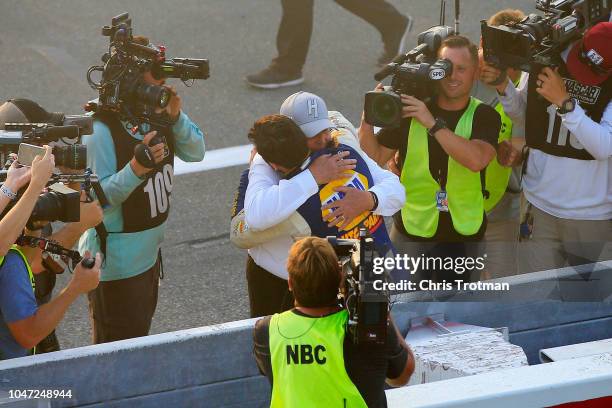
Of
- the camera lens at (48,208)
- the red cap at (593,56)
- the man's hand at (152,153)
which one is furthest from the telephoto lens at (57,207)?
the red cap at (593,56)

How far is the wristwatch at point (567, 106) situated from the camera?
5.78 m

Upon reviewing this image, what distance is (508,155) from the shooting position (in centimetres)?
621

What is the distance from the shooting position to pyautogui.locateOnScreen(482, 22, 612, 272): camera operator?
5785mm

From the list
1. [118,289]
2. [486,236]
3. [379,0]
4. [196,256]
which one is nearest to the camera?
[118,289]

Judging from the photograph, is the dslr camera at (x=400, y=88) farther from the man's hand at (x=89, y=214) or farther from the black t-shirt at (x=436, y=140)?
the man's hand at (x=89, y=214)

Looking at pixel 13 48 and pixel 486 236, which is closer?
pixel 486 236

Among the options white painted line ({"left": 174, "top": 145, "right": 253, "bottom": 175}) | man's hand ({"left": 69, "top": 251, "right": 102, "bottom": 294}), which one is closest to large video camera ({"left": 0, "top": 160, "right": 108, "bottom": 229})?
man's hand ({"left": 69, "top": 251, "right": 102, "bottom": 294})

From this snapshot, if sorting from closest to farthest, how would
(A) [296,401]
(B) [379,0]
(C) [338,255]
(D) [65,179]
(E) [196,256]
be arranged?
(A) [296,401]
(C) [338,255]
(D) [65,179]
(E) [196,256]
(B) [379,0]

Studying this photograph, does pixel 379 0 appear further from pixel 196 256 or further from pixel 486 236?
pixel 486 236

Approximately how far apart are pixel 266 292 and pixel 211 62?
618cm

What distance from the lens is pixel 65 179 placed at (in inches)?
202

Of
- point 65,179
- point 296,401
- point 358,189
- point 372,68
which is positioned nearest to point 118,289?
point 65,179

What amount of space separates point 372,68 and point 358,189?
6.06 metres

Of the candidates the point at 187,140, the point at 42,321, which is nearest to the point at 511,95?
the point at 187,140
